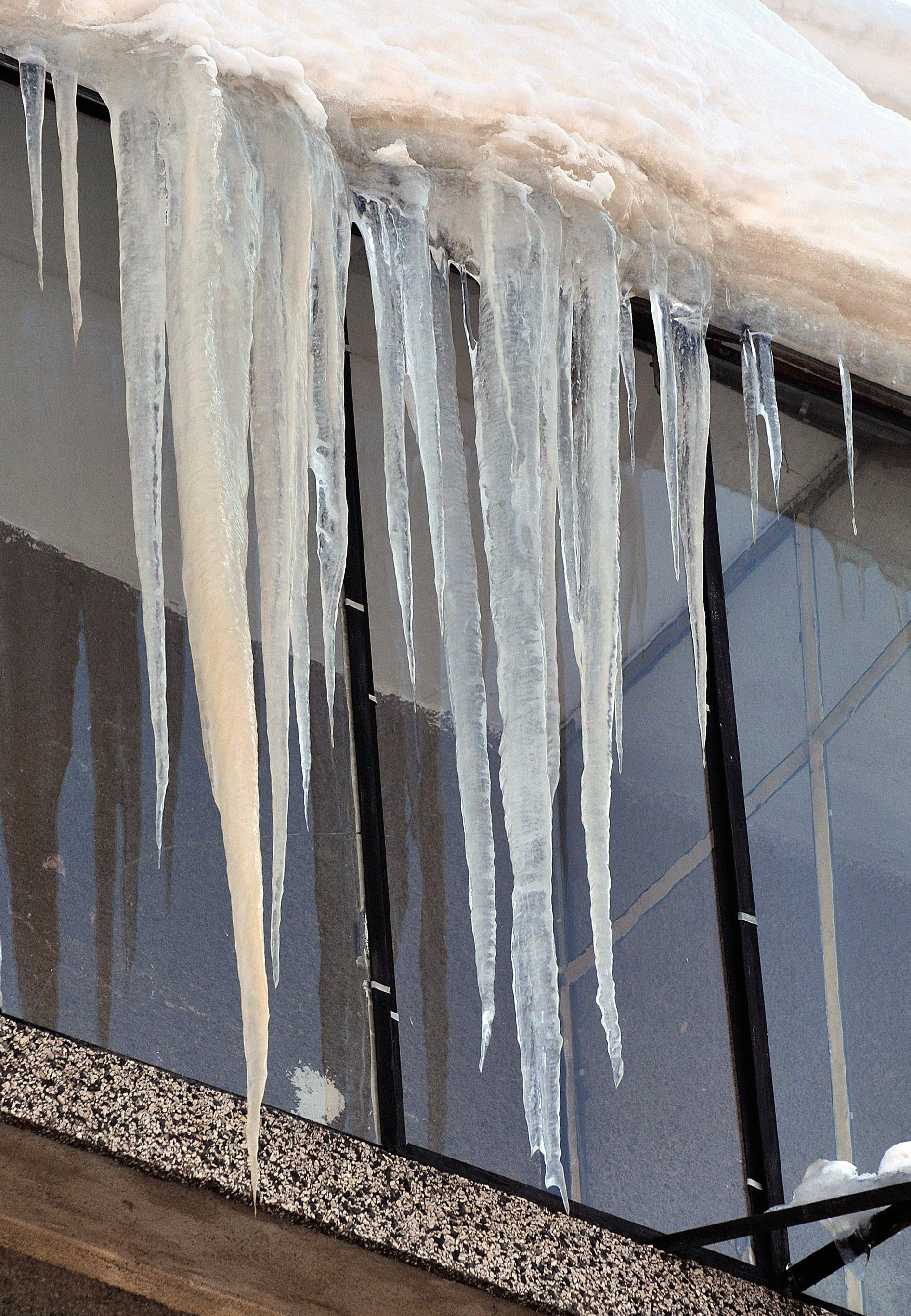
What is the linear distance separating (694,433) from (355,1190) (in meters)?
1.68

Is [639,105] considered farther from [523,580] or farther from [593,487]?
[523,580]

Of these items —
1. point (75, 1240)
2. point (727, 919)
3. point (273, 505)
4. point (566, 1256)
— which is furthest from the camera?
point (727, 919)

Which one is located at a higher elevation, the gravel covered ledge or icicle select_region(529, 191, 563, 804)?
icicle select_region(529, 191, 563, 804)

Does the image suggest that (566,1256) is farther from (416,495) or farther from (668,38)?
(668,38)

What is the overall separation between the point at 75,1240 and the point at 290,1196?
0.38m

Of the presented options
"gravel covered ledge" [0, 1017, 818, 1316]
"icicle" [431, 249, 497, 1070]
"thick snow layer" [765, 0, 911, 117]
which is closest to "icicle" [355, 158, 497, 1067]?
"icicle" [431, 249, 497, 1070]

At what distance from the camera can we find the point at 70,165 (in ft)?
8.55

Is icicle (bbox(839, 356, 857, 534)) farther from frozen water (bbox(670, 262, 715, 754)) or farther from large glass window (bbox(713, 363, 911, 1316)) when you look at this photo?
frozen water (bbox(670, 262, 715, 754))

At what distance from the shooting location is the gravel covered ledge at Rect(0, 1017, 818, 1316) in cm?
246

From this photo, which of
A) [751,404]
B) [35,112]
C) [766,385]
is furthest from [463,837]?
[35,112]

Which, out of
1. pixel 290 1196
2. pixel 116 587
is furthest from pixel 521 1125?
pixel 116 587

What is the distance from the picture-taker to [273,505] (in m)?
2.55

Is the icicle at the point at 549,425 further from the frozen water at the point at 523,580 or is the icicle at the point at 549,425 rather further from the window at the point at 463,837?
the window at the point at 463,837

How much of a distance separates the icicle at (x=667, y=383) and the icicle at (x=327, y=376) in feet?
2.42
